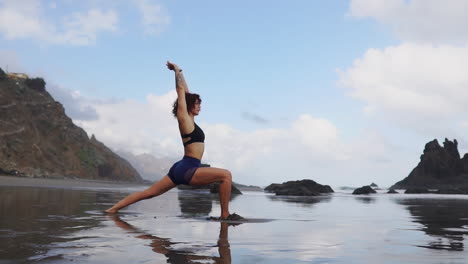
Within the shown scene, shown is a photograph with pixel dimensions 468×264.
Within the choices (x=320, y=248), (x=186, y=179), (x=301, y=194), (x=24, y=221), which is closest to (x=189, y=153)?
(x=186, y=179)

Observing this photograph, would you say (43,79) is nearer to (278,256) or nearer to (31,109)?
(31,109)

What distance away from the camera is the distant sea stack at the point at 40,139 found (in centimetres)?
5162

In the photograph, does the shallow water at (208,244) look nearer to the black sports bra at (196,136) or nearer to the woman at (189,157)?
the woman at (189,157)

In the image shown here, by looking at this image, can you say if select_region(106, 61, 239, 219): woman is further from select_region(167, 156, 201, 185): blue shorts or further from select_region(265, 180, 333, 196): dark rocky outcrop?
select_region(265, 180, 333, 196): dark rocky outcrop

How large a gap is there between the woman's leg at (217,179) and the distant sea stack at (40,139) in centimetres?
4398

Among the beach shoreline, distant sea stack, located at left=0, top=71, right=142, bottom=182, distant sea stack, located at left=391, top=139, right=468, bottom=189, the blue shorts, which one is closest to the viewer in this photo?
the blue shorts

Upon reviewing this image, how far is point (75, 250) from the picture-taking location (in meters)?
3.78

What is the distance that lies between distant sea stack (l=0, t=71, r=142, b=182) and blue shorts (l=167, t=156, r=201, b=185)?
145 ft

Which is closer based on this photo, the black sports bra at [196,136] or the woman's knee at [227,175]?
the black sports bra at [196,136]

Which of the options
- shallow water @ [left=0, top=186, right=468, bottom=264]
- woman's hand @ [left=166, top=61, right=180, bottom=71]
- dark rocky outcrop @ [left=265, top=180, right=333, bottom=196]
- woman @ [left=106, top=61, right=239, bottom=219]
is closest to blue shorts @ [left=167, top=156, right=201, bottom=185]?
woman @ [left=106, top=61, right=239, bottom=219]

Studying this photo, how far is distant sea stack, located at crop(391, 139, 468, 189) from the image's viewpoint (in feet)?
368

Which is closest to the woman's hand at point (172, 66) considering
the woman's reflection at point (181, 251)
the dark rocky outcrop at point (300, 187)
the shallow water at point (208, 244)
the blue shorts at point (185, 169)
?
the blue shorts at point (185, 169)

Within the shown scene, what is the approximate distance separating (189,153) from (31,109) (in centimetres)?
6077

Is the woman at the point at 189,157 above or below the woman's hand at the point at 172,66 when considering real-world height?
below
